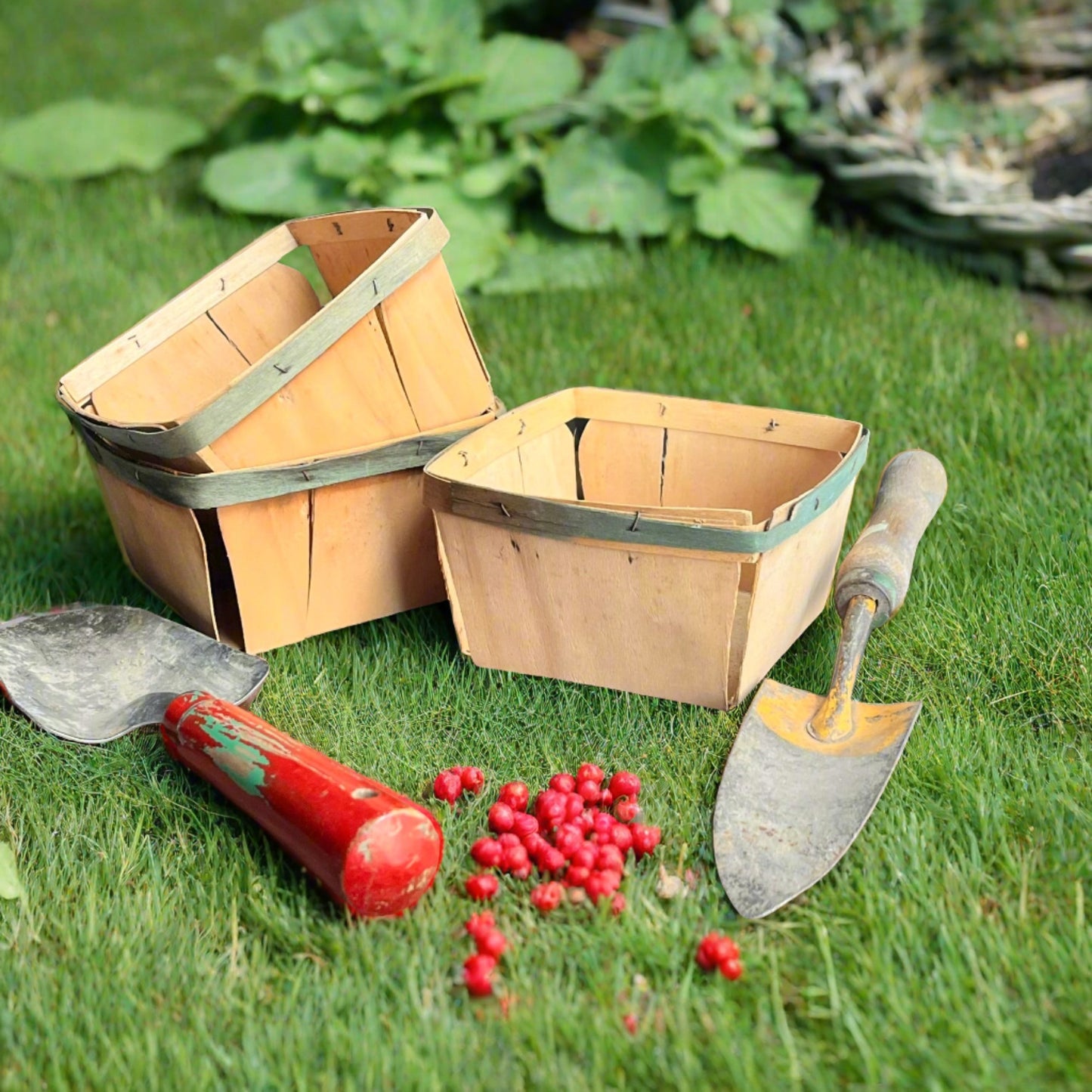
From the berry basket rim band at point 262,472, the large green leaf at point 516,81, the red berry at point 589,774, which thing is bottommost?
the red berry at point 589,774

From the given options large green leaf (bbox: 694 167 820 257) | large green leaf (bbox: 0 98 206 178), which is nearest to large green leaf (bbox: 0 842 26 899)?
large green leaf (bbox: 694 167 820 257)

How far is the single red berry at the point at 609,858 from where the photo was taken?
1.64m

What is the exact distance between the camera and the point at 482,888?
160cm

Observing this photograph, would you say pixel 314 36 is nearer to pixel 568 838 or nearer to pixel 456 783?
pixel 456 783

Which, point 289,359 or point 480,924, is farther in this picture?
point 289,359

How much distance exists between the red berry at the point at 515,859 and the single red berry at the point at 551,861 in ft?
0.07

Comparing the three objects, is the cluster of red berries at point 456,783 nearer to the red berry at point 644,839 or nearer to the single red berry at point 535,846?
the single red berry at point 535,846

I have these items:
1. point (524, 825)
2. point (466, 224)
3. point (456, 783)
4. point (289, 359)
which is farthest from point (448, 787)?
point (466, 224)

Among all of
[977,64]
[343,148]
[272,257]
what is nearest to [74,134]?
[343,148]

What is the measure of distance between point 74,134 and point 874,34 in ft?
8.82

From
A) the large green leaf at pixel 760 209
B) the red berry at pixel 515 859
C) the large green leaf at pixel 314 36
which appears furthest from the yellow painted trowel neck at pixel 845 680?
the large green leaf at pixel 314 36

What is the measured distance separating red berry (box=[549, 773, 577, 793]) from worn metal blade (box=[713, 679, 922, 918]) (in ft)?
0.69

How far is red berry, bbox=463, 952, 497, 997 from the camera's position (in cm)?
147

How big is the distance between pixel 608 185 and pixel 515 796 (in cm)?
220
